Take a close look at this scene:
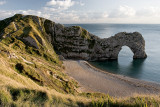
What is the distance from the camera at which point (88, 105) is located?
9117 mm

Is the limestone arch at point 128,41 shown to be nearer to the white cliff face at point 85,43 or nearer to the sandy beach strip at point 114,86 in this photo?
the white cliff face at point 85,43

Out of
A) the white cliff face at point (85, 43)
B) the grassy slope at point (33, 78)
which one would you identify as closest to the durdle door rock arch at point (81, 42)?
the white cliff face at point (85, 43)

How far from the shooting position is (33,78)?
2431 centimetres

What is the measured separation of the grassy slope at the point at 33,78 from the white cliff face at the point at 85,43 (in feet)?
36.8

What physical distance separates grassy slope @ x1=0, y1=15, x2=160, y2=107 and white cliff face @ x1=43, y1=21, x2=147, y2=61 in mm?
11209

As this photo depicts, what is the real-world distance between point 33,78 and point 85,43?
52.2m

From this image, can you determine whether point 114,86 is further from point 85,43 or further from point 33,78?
point 85,43

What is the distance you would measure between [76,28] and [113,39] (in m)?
27.7

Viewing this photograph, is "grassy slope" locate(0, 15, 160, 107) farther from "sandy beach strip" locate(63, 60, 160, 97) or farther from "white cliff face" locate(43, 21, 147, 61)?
"white cliff face" locate(43, 21, 147, 61)

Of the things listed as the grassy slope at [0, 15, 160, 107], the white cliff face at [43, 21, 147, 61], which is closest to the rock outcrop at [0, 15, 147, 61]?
the white cliff face at [43, 21, 147, 61]

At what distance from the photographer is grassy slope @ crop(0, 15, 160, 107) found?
343 inches

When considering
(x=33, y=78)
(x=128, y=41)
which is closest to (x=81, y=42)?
(x=128, y=41)

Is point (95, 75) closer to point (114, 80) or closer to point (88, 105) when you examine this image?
point (114, 80)

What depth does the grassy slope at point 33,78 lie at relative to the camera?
8.72 metres
